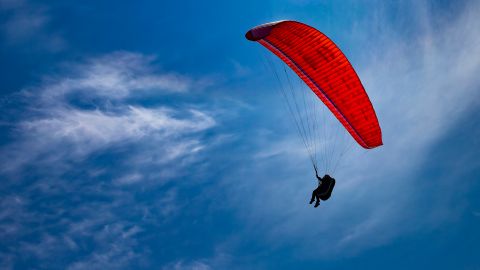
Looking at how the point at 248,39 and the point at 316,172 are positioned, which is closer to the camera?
the point at 248,39

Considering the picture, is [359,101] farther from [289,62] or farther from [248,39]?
[248,39]

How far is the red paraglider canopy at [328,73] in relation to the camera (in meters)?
22.8

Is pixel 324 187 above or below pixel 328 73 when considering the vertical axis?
below

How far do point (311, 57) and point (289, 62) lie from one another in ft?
4.81

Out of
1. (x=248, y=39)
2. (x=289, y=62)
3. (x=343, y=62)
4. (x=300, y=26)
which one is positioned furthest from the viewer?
(x=289, y=62)

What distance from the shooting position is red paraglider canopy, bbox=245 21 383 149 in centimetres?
2283

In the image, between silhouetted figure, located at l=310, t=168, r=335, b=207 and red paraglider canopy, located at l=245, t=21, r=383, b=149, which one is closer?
red paraglider canopy, located at l=245, t=21, r=383, b=149

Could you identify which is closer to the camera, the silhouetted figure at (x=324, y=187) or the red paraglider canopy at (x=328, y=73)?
the red paraglider canopy at (x=328, y=73)

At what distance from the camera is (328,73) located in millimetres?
24516

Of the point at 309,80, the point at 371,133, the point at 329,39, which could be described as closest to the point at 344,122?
the point at 371,133

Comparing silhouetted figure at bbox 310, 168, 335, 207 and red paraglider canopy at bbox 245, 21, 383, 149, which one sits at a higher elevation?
red paraglider canopy at bbox 245, 21, 383, 149

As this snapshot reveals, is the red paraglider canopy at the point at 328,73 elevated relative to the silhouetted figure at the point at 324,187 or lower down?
elevated

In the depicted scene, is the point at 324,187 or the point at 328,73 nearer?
the point at 328,73

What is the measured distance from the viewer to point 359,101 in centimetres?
2481
